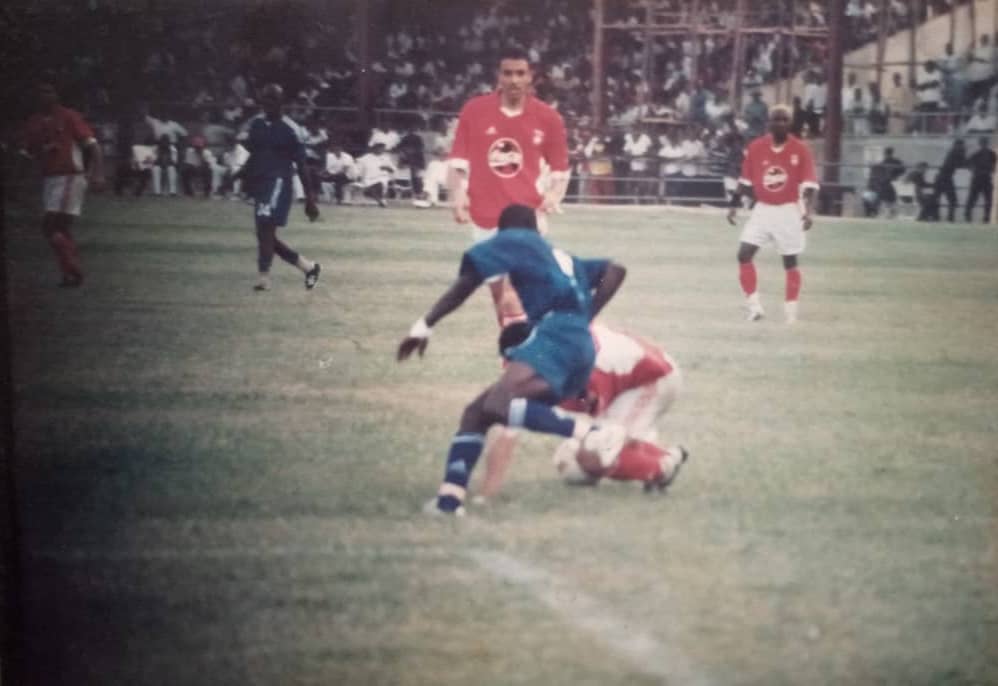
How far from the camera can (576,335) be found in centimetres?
552

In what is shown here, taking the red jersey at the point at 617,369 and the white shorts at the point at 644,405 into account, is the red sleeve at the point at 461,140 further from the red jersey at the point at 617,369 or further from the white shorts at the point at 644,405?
the white shorts at the point at 644,405

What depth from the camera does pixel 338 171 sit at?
7.37 metres

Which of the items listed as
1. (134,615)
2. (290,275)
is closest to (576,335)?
(134,615)

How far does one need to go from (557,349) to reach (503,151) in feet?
7.21

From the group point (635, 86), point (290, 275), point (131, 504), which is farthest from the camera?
point (290, 275)

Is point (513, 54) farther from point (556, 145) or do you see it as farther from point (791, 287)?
point (791, 287)

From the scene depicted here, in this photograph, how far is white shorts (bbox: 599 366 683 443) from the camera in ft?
19.5

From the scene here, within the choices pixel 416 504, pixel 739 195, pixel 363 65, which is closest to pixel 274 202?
pixel 363 65

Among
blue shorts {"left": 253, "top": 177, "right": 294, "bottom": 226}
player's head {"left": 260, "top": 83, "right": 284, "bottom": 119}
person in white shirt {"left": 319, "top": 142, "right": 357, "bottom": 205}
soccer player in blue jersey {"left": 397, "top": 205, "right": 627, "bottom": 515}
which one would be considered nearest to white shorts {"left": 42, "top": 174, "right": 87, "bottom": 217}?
player's head {"left": 260, "top": 83, "right": 284, "bottom": 119}

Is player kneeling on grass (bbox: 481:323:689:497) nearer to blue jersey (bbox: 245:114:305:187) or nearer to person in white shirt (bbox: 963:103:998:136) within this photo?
blue jersey (bbox: 245:114:305:187)

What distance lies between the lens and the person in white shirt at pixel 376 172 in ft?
22.6

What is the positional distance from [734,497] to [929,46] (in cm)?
172

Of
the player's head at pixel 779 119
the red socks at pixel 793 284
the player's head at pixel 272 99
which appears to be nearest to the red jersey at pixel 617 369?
the player's head at pixel 272 99

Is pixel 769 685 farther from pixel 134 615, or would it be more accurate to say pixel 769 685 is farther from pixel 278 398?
pixel 278 398
